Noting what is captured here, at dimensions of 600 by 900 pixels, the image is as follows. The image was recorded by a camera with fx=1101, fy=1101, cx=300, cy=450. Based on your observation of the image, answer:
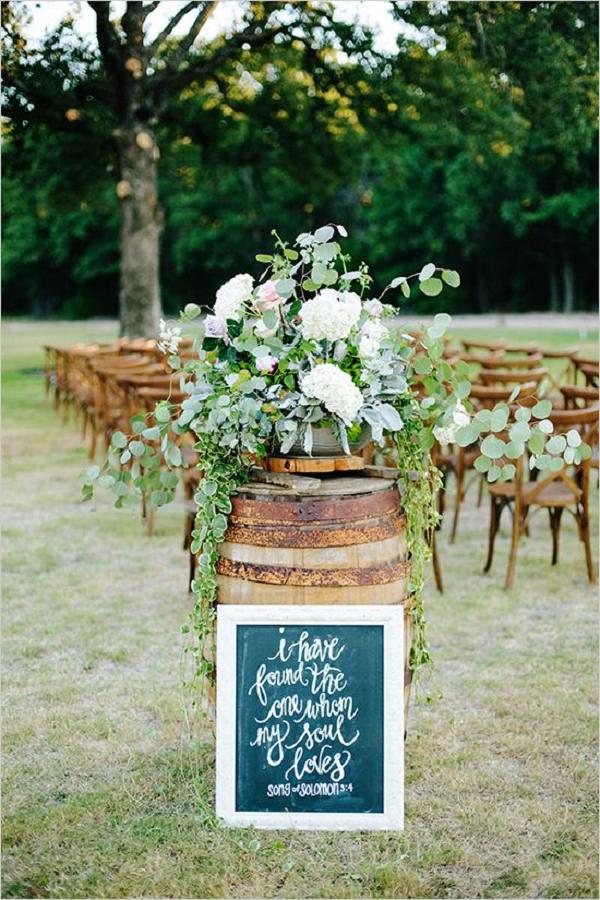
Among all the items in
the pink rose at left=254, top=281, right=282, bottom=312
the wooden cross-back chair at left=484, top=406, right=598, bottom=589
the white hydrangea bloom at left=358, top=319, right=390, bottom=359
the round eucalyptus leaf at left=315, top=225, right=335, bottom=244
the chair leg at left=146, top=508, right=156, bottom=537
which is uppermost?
the round eucalyptus leaf at left=315, top=225, right=335, bottom=244

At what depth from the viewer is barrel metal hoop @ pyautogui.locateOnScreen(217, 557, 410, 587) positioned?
333 centimetres

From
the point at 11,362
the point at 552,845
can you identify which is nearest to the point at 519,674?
the point at 552,845

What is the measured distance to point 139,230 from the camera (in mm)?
17609

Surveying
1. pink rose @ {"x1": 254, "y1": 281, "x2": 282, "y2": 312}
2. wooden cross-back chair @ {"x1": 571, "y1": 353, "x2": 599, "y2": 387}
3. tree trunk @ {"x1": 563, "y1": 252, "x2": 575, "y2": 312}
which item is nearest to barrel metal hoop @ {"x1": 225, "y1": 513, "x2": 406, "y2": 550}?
pink rose @ {"x1": 254, "y1": 281, "x2": 282, "y2": 312}

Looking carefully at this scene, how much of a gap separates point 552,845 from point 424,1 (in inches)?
608

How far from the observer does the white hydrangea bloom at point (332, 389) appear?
3174 mm

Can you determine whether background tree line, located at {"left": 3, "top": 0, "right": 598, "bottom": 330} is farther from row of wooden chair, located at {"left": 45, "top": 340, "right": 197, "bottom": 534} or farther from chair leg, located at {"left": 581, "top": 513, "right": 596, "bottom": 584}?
chair leg, located at {"left": 581, "top": 513, "right": 596, "bottom": 584}

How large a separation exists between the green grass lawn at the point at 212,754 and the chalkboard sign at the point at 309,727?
0.37 feet

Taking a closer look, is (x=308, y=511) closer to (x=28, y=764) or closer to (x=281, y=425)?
(x=281, y=425)

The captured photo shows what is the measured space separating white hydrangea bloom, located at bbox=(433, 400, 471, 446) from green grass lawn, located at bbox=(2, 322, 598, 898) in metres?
1.24

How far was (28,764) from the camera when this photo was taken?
159 inches

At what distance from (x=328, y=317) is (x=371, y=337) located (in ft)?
0.78

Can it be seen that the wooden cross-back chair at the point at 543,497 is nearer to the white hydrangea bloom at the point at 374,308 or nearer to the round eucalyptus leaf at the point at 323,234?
the white hydrangea bloom at the point at 374,308

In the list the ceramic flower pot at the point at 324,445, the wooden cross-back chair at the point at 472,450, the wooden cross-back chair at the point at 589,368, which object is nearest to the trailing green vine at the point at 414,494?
the ceramic flower pot at the point at 324,445
